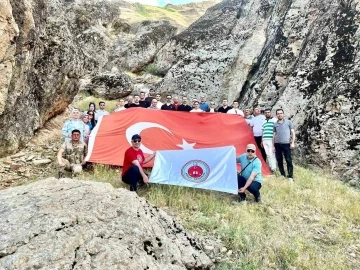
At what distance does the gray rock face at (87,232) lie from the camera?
11.2ft

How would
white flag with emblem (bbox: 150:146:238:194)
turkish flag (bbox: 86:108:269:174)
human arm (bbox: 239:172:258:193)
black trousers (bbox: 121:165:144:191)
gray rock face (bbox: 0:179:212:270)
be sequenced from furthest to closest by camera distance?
turkish flag (bbox: 86:108:269:174)
white flag with emblem (bbox: 150:146:238:194)
human arm (bbox: 239:172:258:193)
black trousers (bbox: 121:165:144:191)
gray rock face (bbox: 0:179:212:270)

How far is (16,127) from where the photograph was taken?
946 centimetres

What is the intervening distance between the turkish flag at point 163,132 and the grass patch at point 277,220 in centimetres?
105

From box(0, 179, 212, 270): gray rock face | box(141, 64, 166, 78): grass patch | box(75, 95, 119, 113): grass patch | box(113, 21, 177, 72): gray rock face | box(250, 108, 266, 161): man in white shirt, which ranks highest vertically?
box(113, 21, 177, 72): gray rock face

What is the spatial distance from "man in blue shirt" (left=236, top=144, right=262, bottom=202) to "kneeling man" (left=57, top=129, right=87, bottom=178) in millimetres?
3509

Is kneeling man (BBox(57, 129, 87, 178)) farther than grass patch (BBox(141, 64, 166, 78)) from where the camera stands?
No

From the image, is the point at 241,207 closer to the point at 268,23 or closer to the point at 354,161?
the point at 354,161

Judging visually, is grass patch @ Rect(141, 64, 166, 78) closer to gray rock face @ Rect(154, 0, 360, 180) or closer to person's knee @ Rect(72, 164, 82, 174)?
gray rock face @ Rect(154, 0, 360, 180)

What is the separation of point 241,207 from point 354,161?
545 cm

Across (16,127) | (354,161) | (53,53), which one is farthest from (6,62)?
(354,161)

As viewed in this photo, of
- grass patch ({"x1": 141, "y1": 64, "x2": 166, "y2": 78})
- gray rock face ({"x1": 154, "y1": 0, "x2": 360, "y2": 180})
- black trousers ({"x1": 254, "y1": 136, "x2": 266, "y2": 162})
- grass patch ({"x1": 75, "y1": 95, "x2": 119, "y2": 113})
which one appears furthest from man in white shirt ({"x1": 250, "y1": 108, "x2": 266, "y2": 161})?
grass patch ({"x1": 141, "y1": 64, "x2": 166, "y2": 78})

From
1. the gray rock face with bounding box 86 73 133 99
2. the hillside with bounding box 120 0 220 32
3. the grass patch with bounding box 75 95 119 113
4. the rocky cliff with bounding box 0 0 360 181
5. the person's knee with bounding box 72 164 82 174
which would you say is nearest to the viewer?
the person's knee with bounding box 72 164 82 174

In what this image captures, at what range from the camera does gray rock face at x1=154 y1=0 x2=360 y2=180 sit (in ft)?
38.1

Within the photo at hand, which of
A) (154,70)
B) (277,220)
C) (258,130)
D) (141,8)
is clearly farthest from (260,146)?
(141,8)
